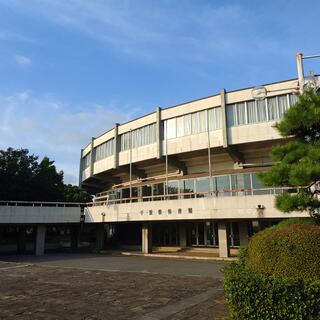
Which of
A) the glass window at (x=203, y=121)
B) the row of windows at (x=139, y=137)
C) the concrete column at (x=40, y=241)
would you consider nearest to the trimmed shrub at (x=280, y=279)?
the glass window at (x=203, y=121)

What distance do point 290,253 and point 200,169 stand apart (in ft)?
92.1

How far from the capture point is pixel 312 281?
22.2ft

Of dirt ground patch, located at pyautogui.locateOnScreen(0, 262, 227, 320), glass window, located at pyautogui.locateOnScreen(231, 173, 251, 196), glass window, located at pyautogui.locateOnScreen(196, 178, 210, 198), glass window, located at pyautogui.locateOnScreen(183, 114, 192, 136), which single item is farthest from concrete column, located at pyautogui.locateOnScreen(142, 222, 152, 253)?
dirt ground patch, located at pyautogui.locateOnScreen(0, 262, 227, 320)

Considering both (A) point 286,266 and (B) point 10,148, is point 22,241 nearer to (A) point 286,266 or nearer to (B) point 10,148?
(B) point 10,148

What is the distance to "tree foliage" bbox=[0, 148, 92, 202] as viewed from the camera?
4144 cm

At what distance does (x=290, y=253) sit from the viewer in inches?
285

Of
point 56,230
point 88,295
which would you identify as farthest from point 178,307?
point 56,230

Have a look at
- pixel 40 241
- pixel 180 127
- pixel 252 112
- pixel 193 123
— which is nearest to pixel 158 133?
pixel 180 127

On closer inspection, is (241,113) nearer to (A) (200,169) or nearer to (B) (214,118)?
(B) (214,118)

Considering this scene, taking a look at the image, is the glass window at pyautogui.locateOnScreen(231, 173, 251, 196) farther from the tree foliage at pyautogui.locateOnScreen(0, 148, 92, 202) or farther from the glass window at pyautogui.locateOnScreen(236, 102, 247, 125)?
the tree foliage at pyautogui.locateOnScreen(0, 148, 92, 202)

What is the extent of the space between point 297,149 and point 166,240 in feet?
93.9

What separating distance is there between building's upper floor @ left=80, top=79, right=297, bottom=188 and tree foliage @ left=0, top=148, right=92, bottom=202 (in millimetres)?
9503

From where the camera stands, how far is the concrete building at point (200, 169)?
86.1 ft

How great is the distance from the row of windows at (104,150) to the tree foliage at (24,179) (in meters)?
7.37
